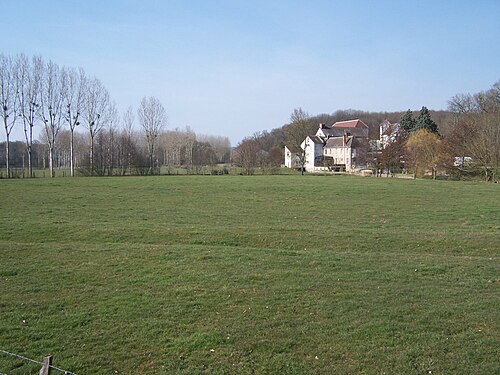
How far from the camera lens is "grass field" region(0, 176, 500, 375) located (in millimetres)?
6168

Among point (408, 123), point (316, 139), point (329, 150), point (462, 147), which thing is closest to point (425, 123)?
point (408, 123)

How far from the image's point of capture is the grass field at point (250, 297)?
617 centimetres

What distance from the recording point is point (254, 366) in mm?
5914

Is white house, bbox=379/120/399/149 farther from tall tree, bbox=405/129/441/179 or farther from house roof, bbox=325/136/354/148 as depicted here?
house roof, bbox=325/136/354/148

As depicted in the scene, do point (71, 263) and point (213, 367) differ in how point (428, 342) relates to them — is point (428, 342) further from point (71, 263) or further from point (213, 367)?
point (71, 263)

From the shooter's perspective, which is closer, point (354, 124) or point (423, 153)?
point (423, 153)

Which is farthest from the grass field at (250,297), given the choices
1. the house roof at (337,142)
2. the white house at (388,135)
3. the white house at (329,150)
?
the house roof at (337,142)

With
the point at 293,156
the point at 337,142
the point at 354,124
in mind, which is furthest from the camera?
the point at 354,124

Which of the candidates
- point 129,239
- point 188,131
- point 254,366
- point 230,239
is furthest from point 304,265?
point 188,131

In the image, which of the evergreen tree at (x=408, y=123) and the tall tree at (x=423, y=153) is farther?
the evergreen tree at (x=408, y=123)

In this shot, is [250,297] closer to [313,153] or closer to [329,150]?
[313,153]

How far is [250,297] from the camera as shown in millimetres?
8828

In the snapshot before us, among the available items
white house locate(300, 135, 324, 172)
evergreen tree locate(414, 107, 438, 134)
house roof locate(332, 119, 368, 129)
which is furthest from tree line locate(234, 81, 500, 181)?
house roof locate(332, 119, 368, 129)

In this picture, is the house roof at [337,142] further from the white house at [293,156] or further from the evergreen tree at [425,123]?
the evergreen tree at [425,123]
